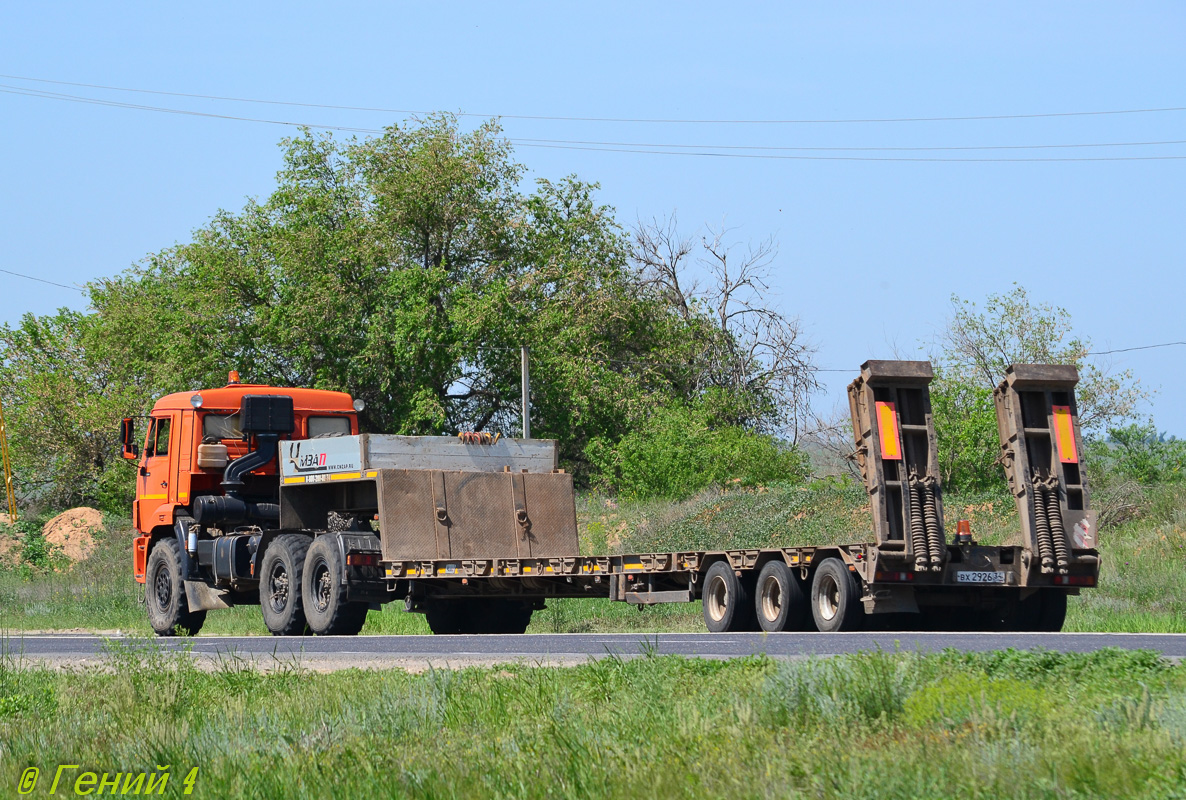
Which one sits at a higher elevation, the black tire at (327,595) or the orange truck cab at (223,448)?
the orange truck cab at (223,448)

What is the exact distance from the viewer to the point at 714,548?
3316 cm

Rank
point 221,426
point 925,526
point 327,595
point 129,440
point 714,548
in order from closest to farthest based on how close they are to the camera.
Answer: point 925,526 → point 327,595 → point 221,426 → point 129,440 → point 714,548

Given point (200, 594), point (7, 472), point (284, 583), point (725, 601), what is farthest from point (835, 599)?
point (7, 472)

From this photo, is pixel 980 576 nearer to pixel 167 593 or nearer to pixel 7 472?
pixel 167 593

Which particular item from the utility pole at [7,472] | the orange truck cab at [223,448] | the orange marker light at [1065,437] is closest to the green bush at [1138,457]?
the orange marker light at [1065,437]

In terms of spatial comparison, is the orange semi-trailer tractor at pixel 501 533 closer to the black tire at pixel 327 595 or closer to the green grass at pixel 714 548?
the black tire at pixel 327 595

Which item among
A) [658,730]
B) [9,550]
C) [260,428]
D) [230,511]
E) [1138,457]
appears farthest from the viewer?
[9,550]

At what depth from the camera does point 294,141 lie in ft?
161

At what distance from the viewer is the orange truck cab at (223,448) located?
21.0m

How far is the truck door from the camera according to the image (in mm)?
21594

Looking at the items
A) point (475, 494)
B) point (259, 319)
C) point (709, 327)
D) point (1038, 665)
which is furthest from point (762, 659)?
point (709, 327)

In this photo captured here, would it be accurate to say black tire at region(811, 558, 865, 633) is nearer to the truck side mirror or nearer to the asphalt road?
the asphalt road

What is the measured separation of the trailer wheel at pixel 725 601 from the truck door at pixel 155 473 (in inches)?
367

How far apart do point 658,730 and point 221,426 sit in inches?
608
